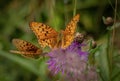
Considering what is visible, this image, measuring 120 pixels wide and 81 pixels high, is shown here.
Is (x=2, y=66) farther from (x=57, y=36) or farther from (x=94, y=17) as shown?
(x=57, y=36)

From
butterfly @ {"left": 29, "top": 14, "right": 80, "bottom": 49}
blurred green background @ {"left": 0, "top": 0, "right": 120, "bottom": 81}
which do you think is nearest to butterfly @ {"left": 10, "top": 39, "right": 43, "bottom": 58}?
butterfly @ {"left": 29, "top": 14, "right": 80, "bottom": 49}

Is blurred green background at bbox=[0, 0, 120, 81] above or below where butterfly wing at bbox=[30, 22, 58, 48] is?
below

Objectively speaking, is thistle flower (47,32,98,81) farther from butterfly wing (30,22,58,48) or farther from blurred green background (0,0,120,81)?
blurred green background (0,0,120,81)

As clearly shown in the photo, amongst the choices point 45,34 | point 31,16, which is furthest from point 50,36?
point 31,16

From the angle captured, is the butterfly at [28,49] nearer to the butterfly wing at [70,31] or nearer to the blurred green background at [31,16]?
the butterfly wing at [70,31]

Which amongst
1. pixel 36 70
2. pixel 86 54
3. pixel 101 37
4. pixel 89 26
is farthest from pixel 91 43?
pixel 89 26

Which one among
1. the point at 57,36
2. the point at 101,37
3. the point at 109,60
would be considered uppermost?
the point at 57,36
